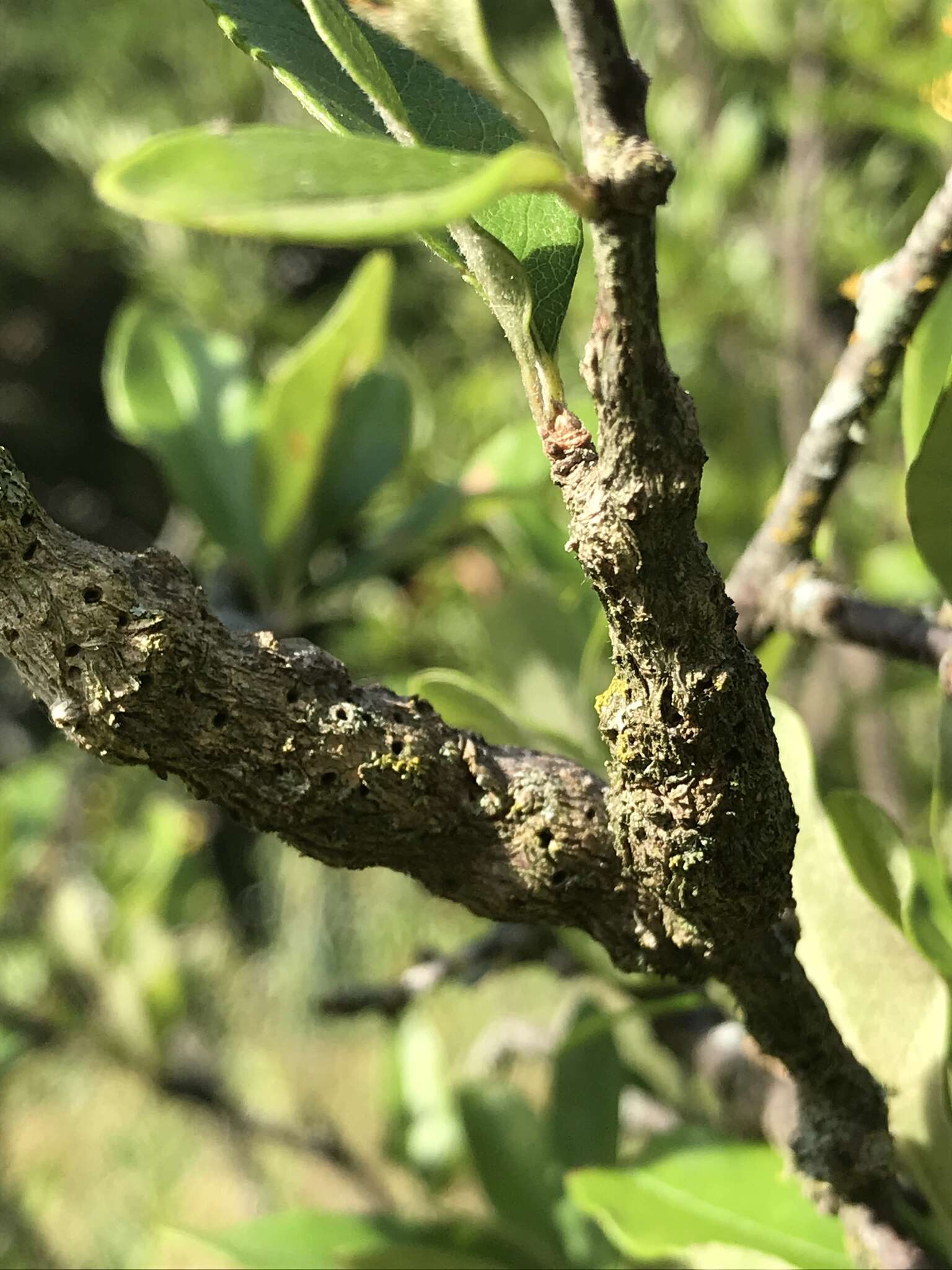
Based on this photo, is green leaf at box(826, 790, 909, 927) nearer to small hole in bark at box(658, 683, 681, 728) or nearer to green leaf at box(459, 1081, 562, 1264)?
small hole in bark at box(658, 683, 681, 728)

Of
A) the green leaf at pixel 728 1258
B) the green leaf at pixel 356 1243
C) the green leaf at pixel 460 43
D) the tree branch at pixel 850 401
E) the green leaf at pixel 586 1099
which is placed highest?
the tree branch at pixel 850 401

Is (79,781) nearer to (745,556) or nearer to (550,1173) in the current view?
(550,1173)

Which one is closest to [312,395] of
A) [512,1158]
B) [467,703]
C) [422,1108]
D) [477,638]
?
[467,703]

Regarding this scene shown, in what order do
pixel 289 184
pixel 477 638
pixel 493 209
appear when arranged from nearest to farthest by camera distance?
pixel 289 184
pixel 493 209
pixel 477 638

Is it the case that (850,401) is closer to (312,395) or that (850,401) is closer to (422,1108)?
(312,395)

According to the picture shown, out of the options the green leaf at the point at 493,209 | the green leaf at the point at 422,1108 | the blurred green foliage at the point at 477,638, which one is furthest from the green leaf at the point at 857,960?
the green leaf at the point at 422,1108

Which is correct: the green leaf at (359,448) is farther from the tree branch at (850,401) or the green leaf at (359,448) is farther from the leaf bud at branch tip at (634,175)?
the leaf bud at branch tip at (634,175)

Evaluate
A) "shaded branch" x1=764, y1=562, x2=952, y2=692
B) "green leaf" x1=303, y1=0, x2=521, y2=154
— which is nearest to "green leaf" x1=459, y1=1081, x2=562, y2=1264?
"shaded branch" x1=764, y1=562, x2=952, y2=692
